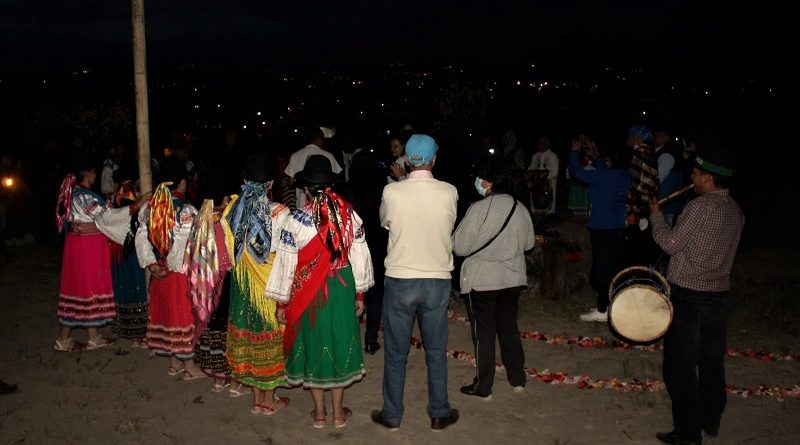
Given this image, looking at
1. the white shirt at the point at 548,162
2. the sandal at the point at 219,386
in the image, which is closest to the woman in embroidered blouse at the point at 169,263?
the sandal at the point at 219,386

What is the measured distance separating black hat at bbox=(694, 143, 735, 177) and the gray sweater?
142 centimetres

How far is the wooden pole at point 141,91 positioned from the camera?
673 cm

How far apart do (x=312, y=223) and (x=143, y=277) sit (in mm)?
A: 2908

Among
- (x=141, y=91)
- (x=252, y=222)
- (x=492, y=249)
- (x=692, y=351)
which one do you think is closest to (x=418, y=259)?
(x=492, y=249)

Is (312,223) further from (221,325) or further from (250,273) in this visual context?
(221,325)

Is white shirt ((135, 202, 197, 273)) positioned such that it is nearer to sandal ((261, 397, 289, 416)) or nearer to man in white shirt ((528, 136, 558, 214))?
sandal ((261, 397, 289, 416))

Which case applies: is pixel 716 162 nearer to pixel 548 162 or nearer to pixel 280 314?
pixel 280 314

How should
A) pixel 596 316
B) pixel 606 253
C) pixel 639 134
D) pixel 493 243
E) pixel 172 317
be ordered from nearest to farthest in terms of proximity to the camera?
1. pixel 493 243
2. pixel 172 317
3. pixel 639 134
4. pixel 606 253
5. pixel 596 316

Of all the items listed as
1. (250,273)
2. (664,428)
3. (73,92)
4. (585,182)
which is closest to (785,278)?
(585,182)

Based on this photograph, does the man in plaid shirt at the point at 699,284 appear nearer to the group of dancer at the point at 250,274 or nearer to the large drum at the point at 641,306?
the large drum at the point at 641,306

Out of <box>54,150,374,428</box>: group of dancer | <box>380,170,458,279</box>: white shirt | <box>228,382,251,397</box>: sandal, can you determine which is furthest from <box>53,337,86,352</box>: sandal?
<box>380,170,458,279</box>: white shirt

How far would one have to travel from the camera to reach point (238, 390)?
6121 millimetres

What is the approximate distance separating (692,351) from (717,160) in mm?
1328

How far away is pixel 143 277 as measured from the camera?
23.2ft
